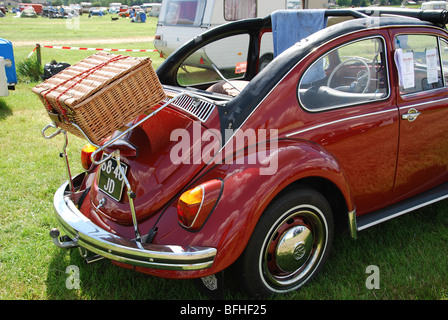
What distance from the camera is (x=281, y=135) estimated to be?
2564 millimetres

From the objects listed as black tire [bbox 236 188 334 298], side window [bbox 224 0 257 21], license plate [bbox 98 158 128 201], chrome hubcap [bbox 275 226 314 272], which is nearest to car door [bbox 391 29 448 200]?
black tire [bbox 236 188 334 298]

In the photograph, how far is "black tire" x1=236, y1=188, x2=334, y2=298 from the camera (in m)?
2.42

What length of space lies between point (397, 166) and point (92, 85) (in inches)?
89.2

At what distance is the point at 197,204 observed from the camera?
7.49ft

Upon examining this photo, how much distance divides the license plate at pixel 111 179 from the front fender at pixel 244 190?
44cm

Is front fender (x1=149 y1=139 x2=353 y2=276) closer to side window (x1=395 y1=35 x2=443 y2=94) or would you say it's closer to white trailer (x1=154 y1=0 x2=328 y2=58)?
side window (x1=395 y1=35 x2=443 y2=94)

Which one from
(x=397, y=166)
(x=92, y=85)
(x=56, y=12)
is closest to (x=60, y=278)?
(x=92, y=85)

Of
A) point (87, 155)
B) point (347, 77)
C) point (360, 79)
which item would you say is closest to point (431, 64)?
point (360, 79)

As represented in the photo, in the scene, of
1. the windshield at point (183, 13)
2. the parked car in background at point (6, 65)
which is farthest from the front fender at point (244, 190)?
the windshield at point (183, 13)

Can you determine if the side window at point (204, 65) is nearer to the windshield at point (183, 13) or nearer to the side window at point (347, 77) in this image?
the side window at point (347, 77)

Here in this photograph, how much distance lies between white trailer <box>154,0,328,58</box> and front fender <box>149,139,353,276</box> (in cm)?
804

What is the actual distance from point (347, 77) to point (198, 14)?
25.7 ft

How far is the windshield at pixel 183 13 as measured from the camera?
10.1 metres

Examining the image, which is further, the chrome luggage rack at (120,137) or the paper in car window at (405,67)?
the paper in car window at (405,67)
